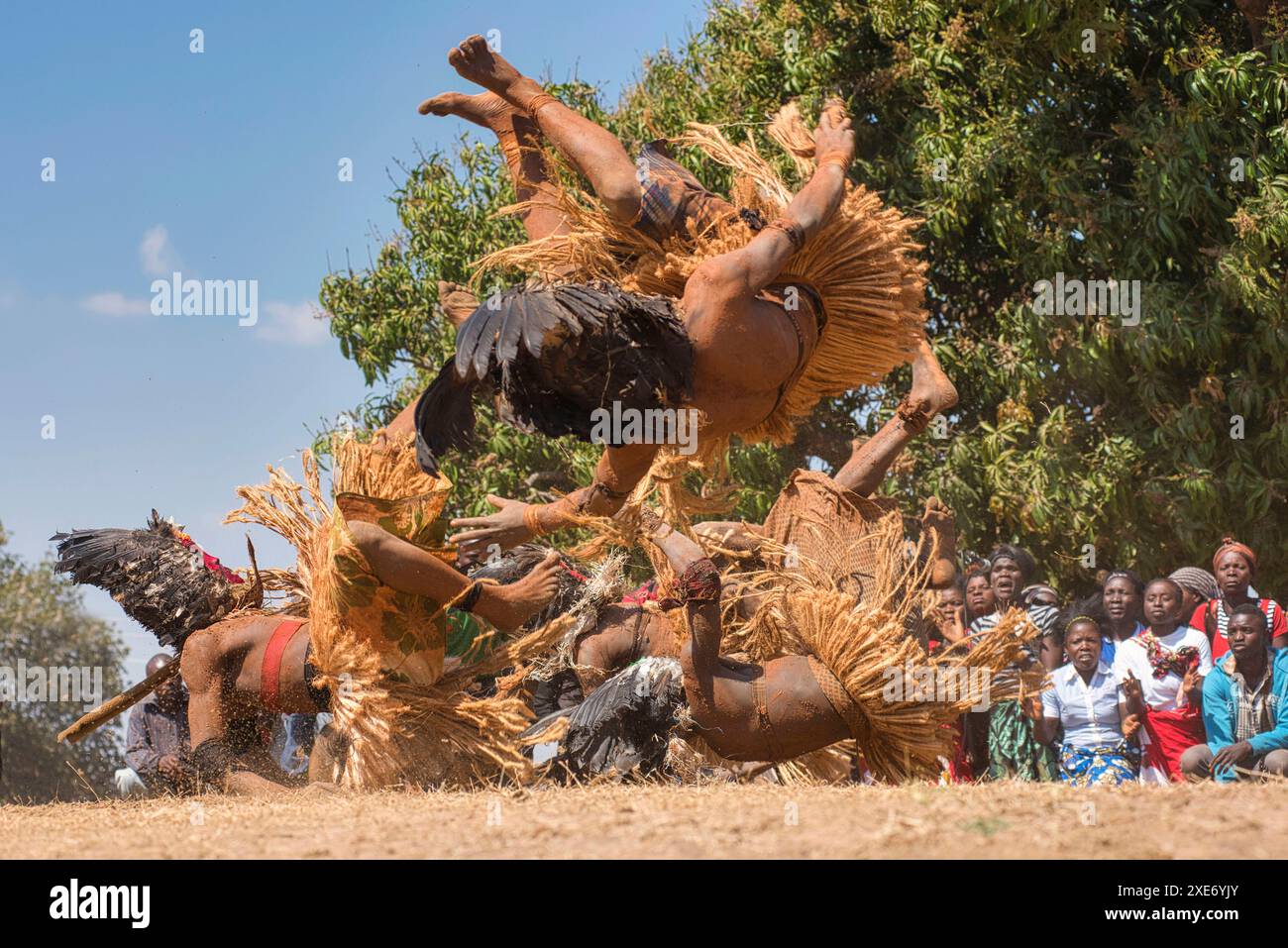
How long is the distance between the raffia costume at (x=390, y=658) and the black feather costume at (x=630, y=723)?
24cm

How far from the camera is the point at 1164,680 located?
732cm

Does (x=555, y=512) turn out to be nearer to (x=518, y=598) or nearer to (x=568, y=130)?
(x=518, y=598)

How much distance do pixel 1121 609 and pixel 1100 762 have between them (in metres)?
1.01

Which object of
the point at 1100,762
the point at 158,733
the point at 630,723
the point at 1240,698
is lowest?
the point at 1100,762

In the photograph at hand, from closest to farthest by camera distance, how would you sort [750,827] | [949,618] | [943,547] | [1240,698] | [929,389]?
[750,827] < [929,389] < [1240,698] < [943,547] < [949,618]

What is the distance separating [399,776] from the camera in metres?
5.14

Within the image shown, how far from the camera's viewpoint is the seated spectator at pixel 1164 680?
716 centimetres

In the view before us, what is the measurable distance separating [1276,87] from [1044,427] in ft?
8.16

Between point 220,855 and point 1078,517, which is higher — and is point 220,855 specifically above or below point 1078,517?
below

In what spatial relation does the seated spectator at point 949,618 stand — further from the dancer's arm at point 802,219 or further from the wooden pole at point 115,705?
the wooden pole at point 115,705

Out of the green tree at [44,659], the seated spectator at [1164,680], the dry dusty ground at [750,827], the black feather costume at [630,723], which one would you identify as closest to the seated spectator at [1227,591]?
the seated spectator at [1164,680]

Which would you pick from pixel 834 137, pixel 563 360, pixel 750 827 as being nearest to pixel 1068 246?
pixel 834 137
